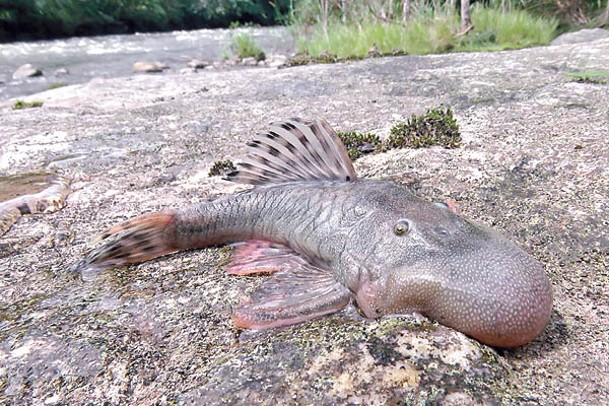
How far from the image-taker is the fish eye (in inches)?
75.2

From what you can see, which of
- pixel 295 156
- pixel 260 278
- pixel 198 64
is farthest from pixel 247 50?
pixel 260 278

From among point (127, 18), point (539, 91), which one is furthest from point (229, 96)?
point (127, 18)

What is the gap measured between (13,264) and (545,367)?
2.66m

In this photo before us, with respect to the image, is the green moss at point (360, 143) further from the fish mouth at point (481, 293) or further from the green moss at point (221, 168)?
the fish mouth at point (481, 293)

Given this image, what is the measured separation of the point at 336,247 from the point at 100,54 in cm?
2081

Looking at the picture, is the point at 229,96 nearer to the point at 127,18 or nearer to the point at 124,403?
the point at 124,403

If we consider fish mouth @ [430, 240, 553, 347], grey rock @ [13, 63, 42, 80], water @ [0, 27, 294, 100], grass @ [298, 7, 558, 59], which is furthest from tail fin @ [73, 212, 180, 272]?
grey rock @ [13, 63, 42, 80]

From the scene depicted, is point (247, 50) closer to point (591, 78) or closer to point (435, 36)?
point (435, 36)

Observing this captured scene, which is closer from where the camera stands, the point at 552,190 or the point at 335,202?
the point at 335,202

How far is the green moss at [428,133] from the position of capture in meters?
3.70

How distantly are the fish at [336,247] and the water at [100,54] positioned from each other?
40.4 ft

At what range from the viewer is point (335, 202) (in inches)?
90.6

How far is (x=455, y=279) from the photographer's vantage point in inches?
66.3

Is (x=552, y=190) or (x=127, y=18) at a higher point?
(x=127, y=18)
